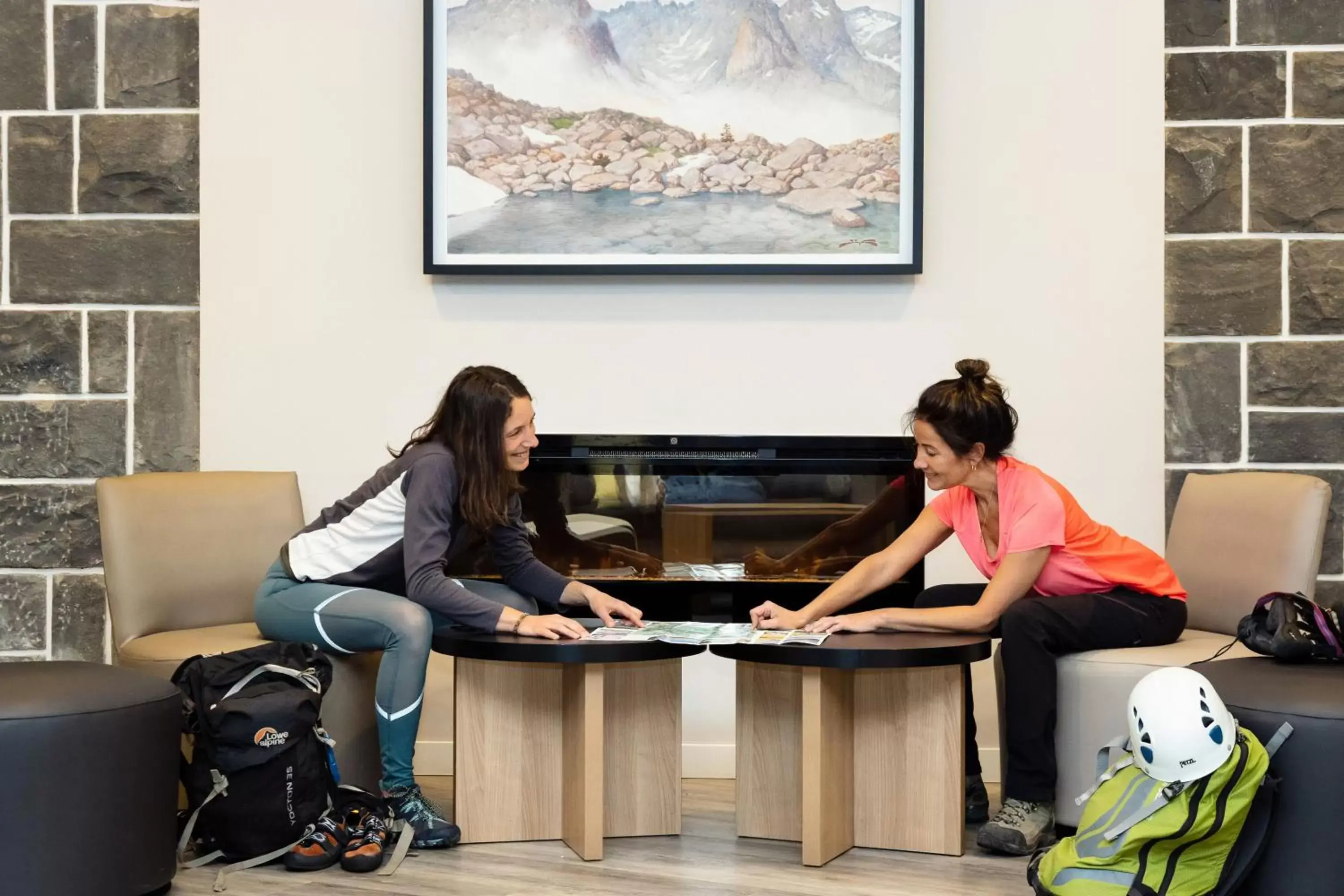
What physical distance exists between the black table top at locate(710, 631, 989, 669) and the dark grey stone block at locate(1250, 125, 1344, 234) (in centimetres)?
160

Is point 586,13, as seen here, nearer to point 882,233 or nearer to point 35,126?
point 882,233

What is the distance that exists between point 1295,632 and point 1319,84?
1.70 meters

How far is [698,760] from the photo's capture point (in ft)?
11.7

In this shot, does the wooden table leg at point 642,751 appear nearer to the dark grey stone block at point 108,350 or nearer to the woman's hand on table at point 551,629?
the woman's hand on table at point 551,629

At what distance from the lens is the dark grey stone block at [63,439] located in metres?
3.64

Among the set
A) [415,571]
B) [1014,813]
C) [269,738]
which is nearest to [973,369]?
[1014,813]

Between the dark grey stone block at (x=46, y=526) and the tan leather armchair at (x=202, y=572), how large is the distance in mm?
329

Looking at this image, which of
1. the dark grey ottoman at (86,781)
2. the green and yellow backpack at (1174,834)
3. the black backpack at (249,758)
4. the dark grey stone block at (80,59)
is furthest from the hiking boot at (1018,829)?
the dark grey stone block at (80,59)

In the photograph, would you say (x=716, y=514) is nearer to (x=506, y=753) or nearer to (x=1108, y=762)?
(x=506, y=753)

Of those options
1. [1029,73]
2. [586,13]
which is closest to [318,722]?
[586,13]

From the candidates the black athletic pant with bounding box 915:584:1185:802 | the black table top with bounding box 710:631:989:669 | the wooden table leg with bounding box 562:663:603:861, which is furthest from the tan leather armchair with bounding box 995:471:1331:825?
the wooden table leg with bounding box 562:663:603:861

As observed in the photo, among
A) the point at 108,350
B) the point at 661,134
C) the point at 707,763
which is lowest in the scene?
the point at 707,763

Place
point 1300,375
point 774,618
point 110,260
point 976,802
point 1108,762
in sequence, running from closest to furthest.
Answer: point 1108,762 < point 774,618 < point 976,802 < point 1300,375 < point 110,260

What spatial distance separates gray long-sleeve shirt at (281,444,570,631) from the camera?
2.80m
